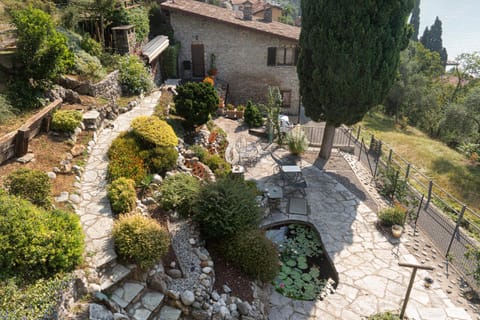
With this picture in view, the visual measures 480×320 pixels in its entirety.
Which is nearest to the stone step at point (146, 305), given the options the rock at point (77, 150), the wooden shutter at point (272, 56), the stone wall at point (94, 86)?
the rock at point (77, 150)

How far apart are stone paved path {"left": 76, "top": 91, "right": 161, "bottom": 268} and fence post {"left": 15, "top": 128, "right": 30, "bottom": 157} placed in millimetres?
1663

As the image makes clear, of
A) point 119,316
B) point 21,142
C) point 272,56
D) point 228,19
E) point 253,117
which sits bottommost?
point 119,316

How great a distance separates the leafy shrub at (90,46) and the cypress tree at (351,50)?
9.54m

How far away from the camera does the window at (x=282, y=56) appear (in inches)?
871

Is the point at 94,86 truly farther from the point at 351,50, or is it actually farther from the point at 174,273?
the point at 351,50

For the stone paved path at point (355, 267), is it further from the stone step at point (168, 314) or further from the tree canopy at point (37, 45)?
the tree canopy at point (37, 45)

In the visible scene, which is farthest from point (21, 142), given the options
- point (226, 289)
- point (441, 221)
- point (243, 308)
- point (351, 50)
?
point (441, 221)

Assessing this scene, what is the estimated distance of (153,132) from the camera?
1104 cm

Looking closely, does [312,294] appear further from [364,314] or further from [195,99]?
[195,99]

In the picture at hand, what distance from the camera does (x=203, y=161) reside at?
1256 centimetres

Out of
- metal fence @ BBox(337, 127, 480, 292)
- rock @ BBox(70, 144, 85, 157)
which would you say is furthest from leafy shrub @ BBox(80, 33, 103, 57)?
metal fence @ BBox(337, 127, 480, 292)

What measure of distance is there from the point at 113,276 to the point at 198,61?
1892 centimetres

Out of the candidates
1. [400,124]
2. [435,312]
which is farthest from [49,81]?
[400,124]

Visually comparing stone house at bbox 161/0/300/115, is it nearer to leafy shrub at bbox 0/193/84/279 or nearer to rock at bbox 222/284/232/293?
rock at bbox 222/284/232/293
